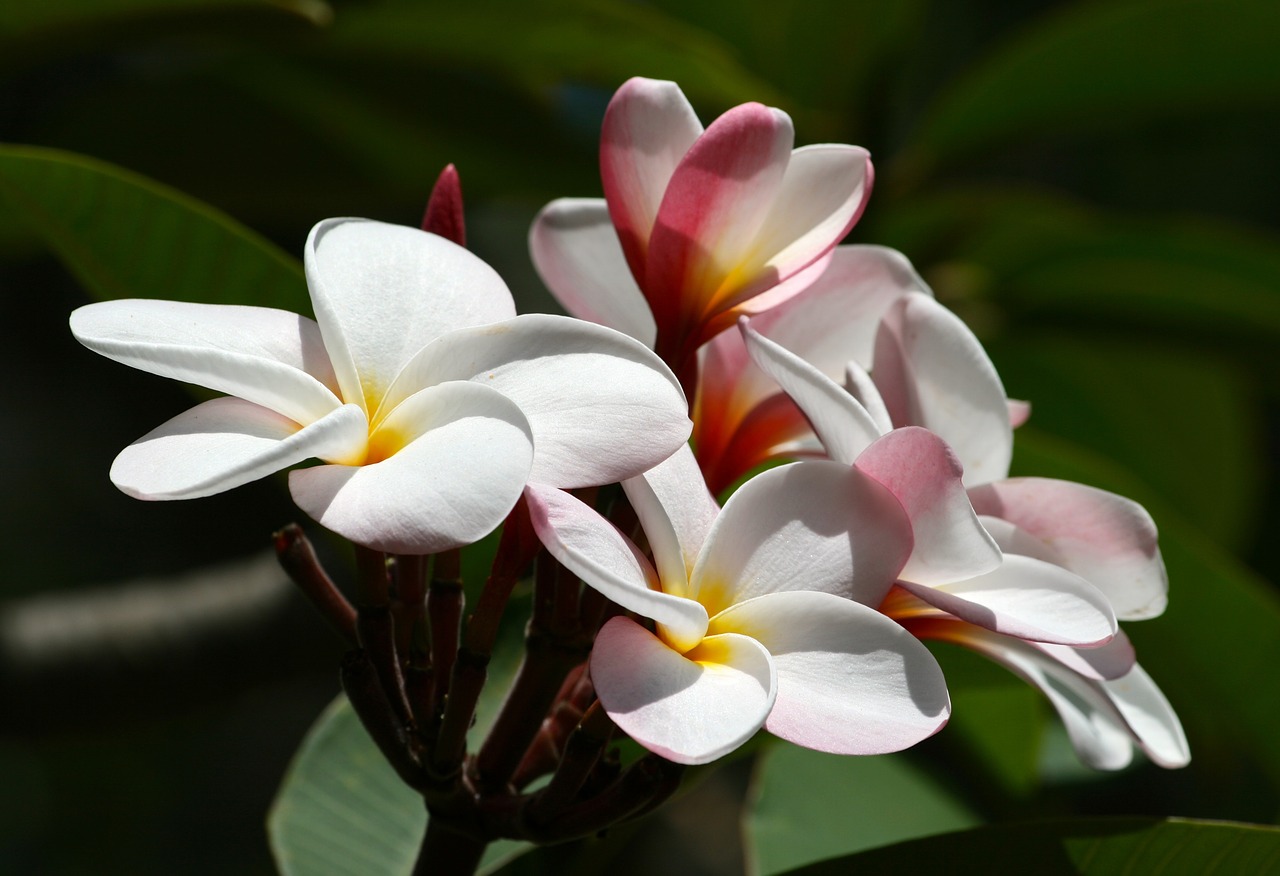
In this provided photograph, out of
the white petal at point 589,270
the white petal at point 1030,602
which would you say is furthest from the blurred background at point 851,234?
the white petal at point 1030,602

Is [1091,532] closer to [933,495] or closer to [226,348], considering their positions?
[933,495]

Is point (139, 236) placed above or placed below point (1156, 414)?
above

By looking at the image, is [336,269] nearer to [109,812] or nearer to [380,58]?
[380,58]

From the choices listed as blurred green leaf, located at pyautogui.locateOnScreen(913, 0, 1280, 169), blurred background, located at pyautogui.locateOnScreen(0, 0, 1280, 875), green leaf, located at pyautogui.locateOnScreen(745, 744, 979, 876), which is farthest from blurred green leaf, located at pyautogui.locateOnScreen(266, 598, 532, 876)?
blurred green leaf, located at pyautogui.locateOnScreen(913, 0, 1280, 169)

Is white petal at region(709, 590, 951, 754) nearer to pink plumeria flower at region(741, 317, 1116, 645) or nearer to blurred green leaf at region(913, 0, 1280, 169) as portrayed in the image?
pink plumeria flower at region(741, 317, 1116, 645)

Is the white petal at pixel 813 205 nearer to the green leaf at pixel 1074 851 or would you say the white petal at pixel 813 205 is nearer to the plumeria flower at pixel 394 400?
the plumeria flower at pixel 394 400

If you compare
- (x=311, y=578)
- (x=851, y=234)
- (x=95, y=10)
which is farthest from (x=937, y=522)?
(x=851, y=234)
